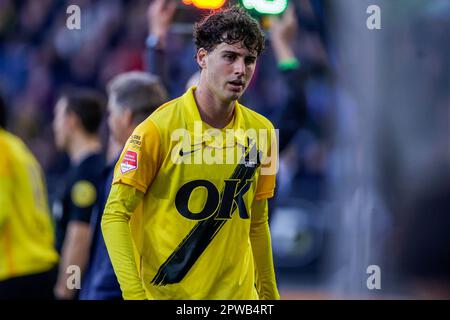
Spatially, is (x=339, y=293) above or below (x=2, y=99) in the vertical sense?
below

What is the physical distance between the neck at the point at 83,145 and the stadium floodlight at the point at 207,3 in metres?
0.86

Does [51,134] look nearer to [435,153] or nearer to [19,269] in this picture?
[19,269]

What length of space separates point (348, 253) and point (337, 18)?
50.5 inches

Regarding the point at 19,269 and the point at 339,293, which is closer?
the point at 19,269

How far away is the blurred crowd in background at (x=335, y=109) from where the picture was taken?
506cm

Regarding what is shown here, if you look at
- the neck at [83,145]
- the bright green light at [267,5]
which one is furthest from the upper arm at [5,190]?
the bright green light at [267,5]

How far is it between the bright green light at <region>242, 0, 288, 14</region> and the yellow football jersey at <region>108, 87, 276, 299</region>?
3.79 ft

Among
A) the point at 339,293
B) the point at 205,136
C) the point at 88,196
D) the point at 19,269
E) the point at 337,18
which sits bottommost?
the point at 339,293

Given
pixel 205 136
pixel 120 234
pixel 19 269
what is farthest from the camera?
pixel 19 269

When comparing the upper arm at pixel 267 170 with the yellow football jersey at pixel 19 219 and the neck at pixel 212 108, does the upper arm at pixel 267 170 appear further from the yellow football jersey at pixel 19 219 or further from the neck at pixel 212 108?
the yellow football jersey at pixel 19 219

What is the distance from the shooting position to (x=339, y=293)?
519 centimetres

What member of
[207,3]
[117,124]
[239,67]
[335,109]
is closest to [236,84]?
[239,67]

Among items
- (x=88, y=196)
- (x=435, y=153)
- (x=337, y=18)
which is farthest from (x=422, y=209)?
(x=88, y=196)

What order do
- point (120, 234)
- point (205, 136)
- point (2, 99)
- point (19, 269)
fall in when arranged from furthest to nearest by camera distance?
point (2, 99) < point (19, 269) < point (205, 136) < point (120, 234)
